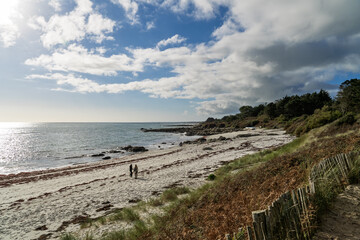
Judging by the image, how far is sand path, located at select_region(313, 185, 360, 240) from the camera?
4.06 m

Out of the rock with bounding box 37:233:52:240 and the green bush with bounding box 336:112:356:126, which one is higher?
the green bush with bounding box 336:112:356:126

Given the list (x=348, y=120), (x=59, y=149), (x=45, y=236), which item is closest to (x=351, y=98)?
(x=348, y=120)

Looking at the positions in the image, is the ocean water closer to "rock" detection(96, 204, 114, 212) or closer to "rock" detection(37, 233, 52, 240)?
"rock" detection(96, 204, 114, 212)

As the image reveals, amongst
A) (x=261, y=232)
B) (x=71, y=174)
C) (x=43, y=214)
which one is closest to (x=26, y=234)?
(x=43, y=214)

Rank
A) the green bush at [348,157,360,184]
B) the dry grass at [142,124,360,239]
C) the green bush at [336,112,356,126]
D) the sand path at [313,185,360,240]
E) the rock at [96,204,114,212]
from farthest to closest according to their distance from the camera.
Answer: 1. the green bush at [336,112,356,126]
2. the rock at [96,204,114,212]
3. the green bush at [348,157,360,184]
4. the dry grass at [142,124,360,239]
5. the sand path at [313,185,360,240]

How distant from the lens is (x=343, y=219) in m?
4.52

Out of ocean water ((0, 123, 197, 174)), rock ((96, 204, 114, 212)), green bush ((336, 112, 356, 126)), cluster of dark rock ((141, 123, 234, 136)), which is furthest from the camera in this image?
cluster of dark rock ((141, 123, 234, 136))

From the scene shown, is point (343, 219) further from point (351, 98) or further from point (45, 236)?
point (351, 98)

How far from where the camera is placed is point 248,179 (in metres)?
8.85

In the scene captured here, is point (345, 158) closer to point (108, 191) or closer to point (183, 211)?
point (183, 211)

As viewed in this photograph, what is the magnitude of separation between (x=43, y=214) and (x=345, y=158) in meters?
16.0

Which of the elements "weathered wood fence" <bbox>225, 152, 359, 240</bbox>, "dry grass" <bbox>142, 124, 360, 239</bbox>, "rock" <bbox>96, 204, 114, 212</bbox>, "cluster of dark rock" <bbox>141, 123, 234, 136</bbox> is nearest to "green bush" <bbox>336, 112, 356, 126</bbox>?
"dry grass" <bbox>142, 124, 360, 239</bbox>

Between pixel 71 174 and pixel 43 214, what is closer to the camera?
pixel 43 214

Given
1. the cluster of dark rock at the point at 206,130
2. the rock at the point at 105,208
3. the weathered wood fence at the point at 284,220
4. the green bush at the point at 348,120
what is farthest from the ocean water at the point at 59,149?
the weathered wood fence at the point at 284,220
